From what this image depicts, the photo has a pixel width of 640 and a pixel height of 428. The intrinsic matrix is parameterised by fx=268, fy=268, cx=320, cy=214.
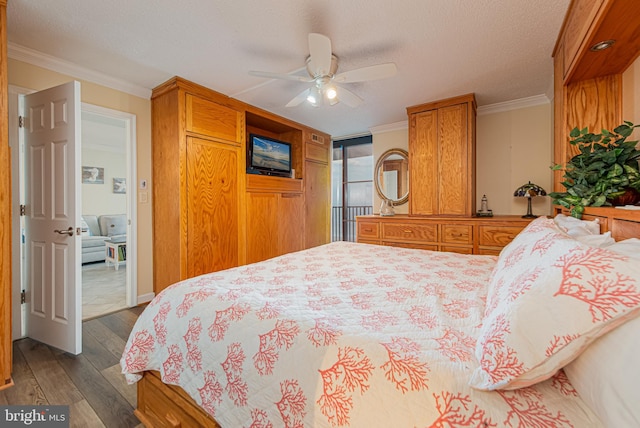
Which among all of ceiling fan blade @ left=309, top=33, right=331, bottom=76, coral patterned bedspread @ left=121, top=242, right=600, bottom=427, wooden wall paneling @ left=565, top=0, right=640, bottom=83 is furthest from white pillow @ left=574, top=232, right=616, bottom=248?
ceiling fan blade @ left=309, top=33, right=331, bottom=76

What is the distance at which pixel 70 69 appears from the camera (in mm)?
2480

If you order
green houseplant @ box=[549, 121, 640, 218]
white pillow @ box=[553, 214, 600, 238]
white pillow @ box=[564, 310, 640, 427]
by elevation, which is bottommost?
white pillow @ box=[564, 310, 640, 427]

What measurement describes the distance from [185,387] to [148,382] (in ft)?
1.34

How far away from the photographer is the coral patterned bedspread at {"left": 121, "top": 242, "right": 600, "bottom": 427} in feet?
2.01

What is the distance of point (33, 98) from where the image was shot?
2.21m

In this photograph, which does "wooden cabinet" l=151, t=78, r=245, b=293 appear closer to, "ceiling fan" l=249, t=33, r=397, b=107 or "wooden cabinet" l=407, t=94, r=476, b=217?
"ceiling fan" l=249, t=33, r=397, b=107

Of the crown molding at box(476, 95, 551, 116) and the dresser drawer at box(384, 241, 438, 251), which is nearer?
the crown molding at box(476, 95, 551, 116)

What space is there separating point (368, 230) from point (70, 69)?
358 cm

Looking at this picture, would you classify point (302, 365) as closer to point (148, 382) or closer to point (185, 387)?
point (185, 387)

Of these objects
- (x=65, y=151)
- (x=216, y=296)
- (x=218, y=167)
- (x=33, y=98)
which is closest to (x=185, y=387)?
(x=216, y=296)

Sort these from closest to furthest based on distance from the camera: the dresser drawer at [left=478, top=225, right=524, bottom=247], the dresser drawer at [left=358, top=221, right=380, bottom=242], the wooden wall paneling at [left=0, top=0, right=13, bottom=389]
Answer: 1. the wooden wall paneling at [left=0, top=0, right=13, bottom=389]
2. the dresser drawer at [left=478, top=225, right=524, bottom=247]
3. the dresser drawer at [left=358, top=221, right=380, bottom=242]

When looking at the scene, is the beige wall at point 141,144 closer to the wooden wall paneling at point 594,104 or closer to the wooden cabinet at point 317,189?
the wooden cabinet at point 317,189

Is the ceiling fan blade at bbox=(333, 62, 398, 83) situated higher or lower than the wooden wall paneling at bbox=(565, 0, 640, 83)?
higher

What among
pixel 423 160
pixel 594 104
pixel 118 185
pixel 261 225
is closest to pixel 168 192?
pixel 261 225
